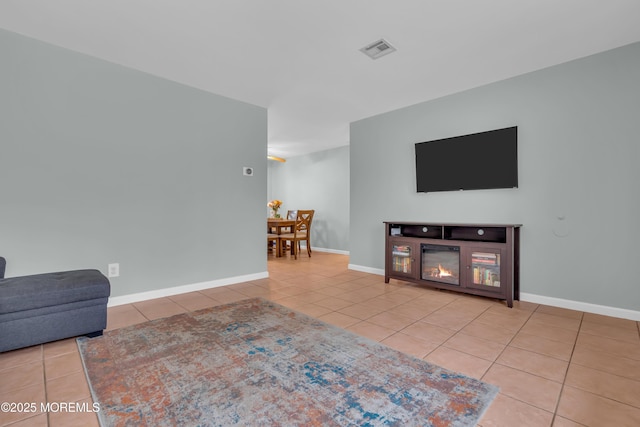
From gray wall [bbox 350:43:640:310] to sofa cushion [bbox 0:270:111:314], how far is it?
11.8 feet

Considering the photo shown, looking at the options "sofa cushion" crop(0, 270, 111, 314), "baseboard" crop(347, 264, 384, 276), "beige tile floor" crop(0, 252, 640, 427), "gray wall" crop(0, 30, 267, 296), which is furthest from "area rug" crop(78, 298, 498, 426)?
"baseboard" crop(347, 264, 384, 276)

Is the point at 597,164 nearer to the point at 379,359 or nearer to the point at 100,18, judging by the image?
the point at 379,359

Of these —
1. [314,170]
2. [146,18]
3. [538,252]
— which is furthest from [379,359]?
[314,170]

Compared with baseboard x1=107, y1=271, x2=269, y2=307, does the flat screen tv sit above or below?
above

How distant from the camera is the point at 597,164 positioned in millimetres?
2703

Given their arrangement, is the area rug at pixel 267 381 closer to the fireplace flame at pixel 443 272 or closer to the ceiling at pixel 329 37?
the fireplace flame at pixel 443 272

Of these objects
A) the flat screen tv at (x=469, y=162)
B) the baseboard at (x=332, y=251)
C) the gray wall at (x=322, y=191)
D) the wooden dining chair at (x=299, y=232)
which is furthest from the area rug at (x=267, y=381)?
the gray wall at (x=322, y=191)

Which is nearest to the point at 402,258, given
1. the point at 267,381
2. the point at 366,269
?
the point at 366,269

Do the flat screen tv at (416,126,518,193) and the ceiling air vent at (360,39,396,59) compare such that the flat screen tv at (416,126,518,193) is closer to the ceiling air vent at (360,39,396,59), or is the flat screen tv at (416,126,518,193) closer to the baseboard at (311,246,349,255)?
the ceiling air vent at (360,39,396,59)

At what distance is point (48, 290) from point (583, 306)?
4.35 meters

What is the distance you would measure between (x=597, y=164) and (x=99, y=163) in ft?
15.2

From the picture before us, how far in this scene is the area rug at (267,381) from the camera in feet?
4.33

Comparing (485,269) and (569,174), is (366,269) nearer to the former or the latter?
(485,269)

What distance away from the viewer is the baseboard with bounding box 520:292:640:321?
8.39 ft
